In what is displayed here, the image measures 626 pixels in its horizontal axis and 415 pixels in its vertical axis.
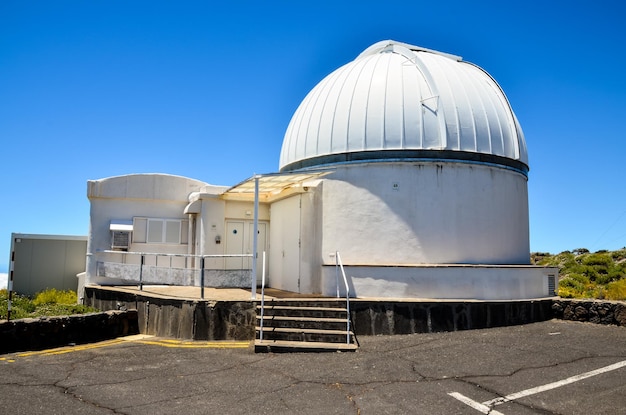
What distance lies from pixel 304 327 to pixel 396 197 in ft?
13.1

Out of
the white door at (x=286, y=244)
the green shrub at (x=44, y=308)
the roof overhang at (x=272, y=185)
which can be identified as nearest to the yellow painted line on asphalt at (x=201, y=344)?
the green shrub at (x=44, y=308)

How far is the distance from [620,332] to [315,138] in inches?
301

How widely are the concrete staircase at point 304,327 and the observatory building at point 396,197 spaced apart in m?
0.95

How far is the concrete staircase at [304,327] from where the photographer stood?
814 centimetres

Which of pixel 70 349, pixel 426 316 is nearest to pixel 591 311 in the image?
pixel 426 316

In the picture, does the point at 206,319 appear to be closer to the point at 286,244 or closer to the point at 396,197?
the point at 286,244

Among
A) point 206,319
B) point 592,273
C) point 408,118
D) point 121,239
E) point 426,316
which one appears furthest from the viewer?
point 592,273

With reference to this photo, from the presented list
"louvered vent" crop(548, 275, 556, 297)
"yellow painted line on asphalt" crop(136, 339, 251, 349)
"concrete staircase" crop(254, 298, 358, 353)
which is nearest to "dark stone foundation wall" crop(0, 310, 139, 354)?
"yellow painted line on asphalt" crop(136, 339, 251, 349)

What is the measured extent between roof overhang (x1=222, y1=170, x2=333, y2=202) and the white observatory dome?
0.80 m

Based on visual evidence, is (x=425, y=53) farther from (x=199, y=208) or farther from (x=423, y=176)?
(x=199, y=208)

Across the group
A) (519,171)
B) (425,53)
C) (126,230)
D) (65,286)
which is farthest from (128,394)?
(65,286)

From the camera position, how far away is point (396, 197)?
11352 millimetres

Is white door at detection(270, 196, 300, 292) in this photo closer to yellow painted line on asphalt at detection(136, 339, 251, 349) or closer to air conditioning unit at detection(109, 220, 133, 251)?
yellow painted line on asphalt at detection(136, 339, 251, 349)

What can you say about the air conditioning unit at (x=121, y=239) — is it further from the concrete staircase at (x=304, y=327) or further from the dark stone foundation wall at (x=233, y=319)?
the concrete staircase at (x=304, y=327)
